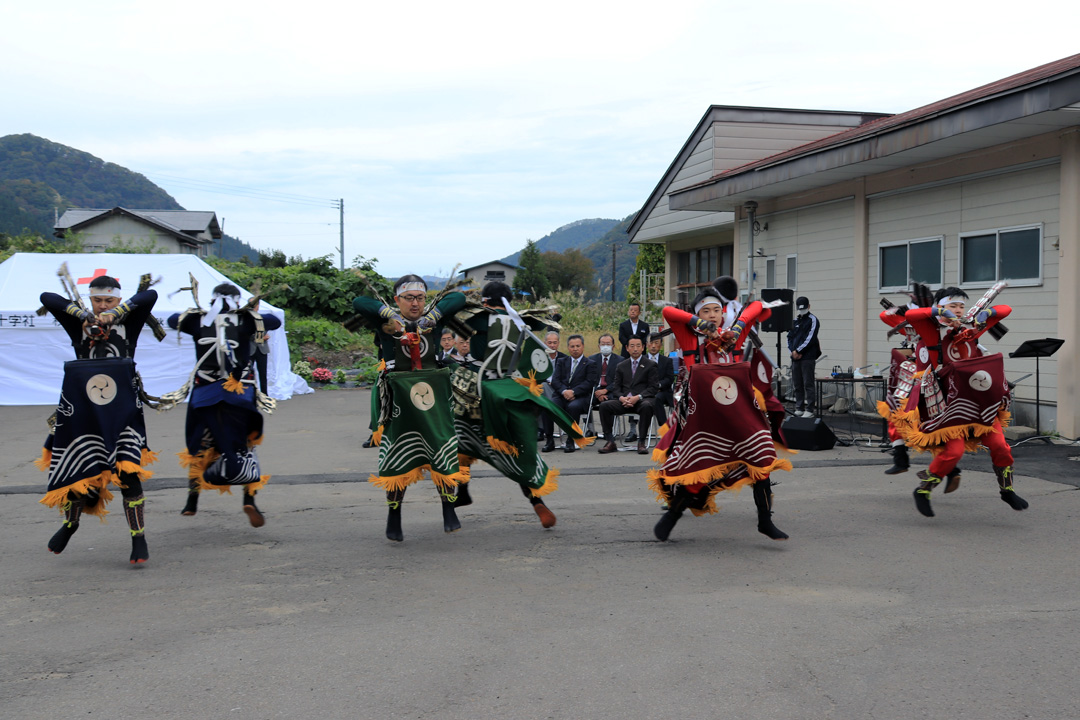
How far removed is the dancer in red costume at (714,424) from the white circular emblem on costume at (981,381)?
1.94 m

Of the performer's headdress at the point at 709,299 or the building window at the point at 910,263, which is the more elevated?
the building window at the point at 910,263

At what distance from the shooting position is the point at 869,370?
45.8 feet

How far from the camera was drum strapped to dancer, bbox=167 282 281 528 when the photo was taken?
270 inches

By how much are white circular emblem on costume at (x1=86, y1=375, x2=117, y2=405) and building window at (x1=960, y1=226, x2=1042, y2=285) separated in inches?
408

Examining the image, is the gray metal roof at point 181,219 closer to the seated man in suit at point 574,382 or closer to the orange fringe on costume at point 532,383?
the seated man in suit at point 574,382

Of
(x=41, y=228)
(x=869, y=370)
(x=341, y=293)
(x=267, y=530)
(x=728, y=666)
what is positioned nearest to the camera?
(x=728, y=666)

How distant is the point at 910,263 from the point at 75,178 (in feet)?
474

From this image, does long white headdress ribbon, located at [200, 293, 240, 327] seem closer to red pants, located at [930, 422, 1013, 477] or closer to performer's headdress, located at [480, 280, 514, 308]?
performer's headdress, located at [480, 280, 514, 308]

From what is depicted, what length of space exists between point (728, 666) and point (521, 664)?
91 centimetres

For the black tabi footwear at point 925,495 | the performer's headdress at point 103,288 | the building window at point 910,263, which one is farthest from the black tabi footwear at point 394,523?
the building window at point 910,263

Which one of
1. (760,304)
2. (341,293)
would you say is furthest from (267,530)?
(341,293)

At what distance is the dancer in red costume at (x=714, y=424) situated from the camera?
629 cm

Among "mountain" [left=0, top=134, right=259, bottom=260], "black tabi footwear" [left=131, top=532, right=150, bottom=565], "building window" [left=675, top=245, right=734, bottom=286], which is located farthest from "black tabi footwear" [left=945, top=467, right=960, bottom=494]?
"mountain" [left=0, top=134, right=259, bottom=260]

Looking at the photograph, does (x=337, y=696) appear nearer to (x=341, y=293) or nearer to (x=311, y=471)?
(x=311, y=471)
